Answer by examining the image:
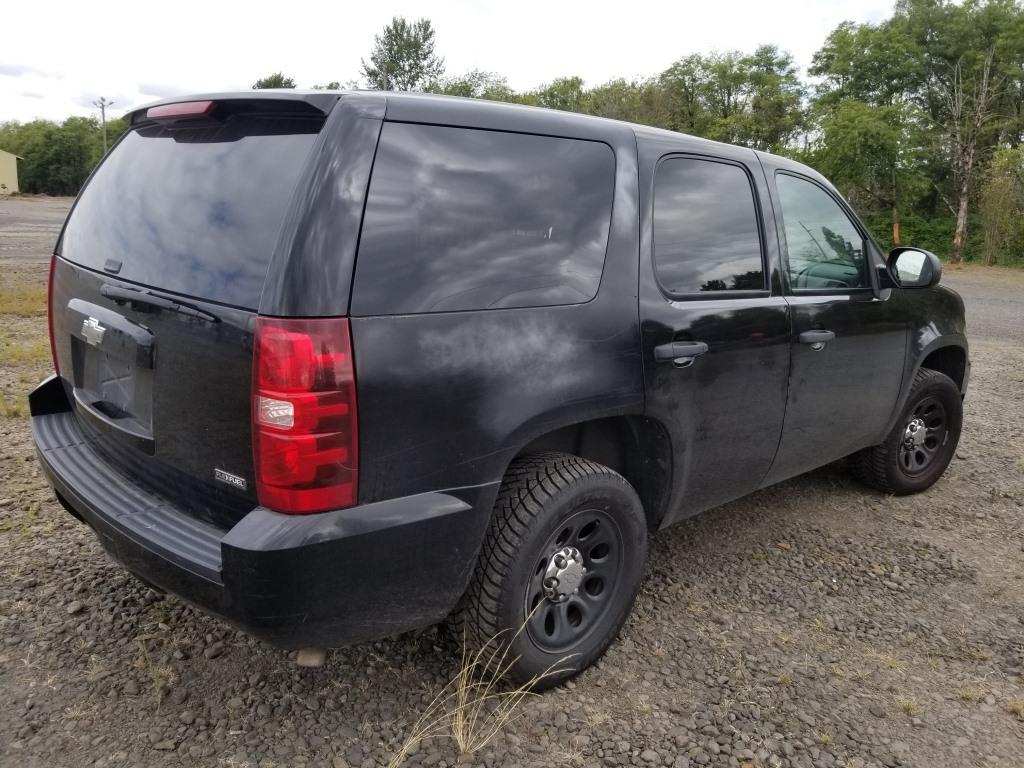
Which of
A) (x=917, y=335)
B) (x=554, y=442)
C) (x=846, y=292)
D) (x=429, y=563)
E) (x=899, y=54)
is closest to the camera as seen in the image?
(x=429, y=563)

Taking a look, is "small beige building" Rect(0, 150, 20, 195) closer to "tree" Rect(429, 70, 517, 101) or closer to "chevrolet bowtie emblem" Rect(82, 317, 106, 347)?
"tree" Rect(429, 70, 517, 101)

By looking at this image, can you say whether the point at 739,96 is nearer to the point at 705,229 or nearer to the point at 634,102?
the point at 634,102

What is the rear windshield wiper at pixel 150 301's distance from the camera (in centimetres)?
210

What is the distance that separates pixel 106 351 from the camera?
2.46 m

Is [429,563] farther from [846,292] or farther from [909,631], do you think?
[846,292]

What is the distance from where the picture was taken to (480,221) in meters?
2.26

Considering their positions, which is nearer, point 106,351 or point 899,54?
point 106,351

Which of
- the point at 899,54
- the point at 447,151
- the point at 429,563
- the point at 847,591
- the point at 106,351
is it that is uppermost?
the point at 899,54

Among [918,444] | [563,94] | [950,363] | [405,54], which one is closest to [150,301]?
[918,444]

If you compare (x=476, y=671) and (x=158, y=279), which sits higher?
(x=158, y=279)

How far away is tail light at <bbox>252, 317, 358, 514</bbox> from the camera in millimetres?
1924

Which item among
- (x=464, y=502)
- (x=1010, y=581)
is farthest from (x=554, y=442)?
(x=1010, y=581)

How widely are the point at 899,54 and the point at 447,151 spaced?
39.9 meters

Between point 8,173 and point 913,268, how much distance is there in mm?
86128
